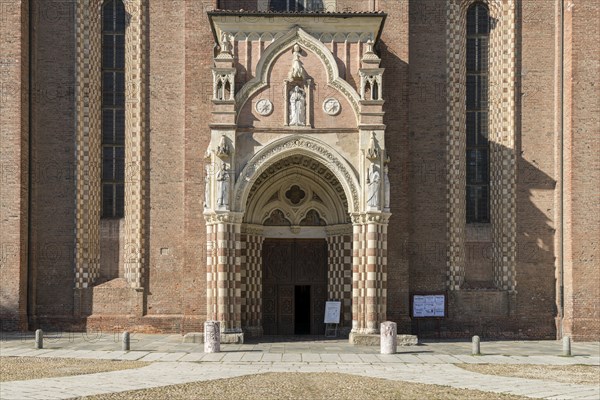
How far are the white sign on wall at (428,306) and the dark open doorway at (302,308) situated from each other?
405 centimetres

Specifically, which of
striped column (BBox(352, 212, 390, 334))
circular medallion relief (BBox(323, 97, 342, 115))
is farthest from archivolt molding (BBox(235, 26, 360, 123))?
striped column (BBox(352, 212, 390, 334))

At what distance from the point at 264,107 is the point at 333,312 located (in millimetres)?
7697

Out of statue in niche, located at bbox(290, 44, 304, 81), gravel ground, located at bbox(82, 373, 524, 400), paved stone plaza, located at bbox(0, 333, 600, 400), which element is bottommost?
paved stone plaza, located at bbox(0, 333, 600, 400)

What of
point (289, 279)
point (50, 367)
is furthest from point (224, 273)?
point (50, 367)

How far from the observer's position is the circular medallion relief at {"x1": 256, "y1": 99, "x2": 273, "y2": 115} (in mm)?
26281

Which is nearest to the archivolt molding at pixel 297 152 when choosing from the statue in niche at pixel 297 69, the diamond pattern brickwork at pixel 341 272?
the statue in niche at pixel 297 69

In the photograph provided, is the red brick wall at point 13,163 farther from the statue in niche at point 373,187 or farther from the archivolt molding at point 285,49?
the statue in niche at point 373,187

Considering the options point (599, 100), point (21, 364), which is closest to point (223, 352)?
point (21, 364)

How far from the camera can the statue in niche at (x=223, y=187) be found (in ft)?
84.3

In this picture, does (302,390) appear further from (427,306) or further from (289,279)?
(427,306)

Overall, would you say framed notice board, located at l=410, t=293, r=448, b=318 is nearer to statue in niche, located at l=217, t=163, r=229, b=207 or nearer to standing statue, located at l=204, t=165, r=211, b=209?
statue in niche, located at l=217, t=163, r=229, b=207

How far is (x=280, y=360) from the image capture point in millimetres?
21812

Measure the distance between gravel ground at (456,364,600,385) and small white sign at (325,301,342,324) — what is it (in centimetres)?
733

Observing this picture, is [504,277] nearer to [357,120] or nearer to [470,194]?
[470,194]
